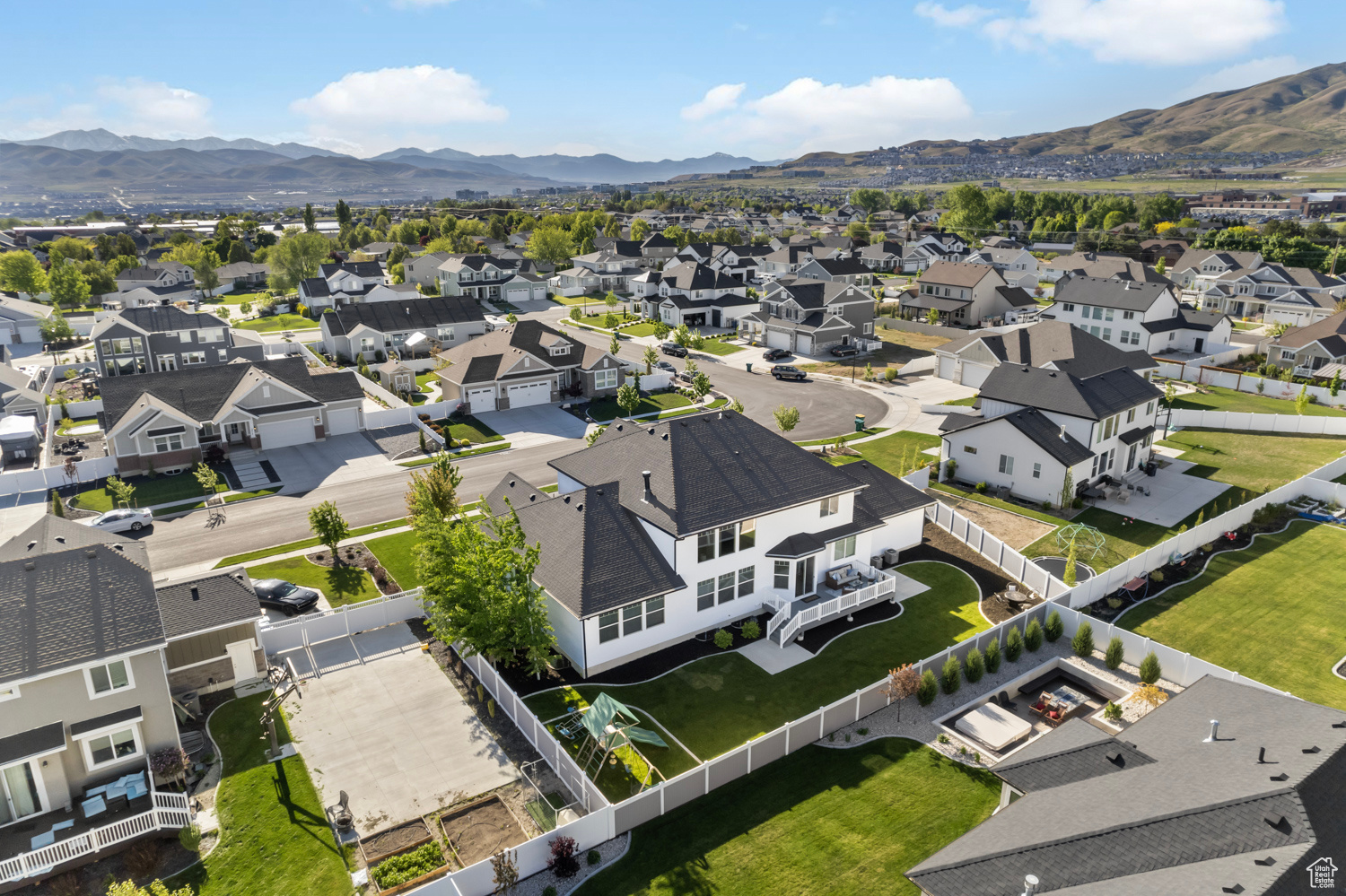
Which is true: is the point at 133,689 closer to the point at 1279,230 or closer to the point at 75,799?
the point at 75,799

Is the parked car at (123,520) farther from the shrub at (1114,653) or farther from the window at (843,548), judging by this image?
the shrub at (1114,653)

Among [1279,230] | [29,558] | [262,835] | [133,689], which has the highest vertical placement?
[1279,230]

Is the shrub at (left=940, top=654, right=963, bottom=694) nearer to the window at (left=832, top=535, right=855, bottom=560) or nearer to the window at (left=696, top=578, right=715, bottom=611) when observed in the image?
the window at (left=832, top=535, right=855, bottom=560)

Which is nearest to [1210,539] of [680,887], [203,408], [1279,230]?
[680,887]

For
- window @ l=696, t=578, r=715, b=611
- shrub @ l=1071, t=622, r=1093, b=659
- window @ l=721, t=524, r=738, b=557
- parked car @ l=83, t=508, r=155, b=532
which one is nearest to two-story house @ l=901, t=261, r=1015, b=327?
shrub @ l=1071, t=622, r=1093, b=659

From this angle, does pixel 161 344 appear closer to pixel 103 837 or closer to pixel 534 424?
pixel 534 424

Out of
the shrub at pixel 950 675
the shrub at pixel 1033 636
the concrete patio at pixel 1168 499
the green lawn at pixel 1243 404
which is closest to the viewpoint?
the shrub at pixel 950 675

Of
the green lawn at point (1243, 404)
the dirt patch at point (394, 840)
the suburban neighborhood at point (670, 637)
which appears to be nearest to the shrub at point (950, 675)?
the suburban neighborhood at point (670, 637)
